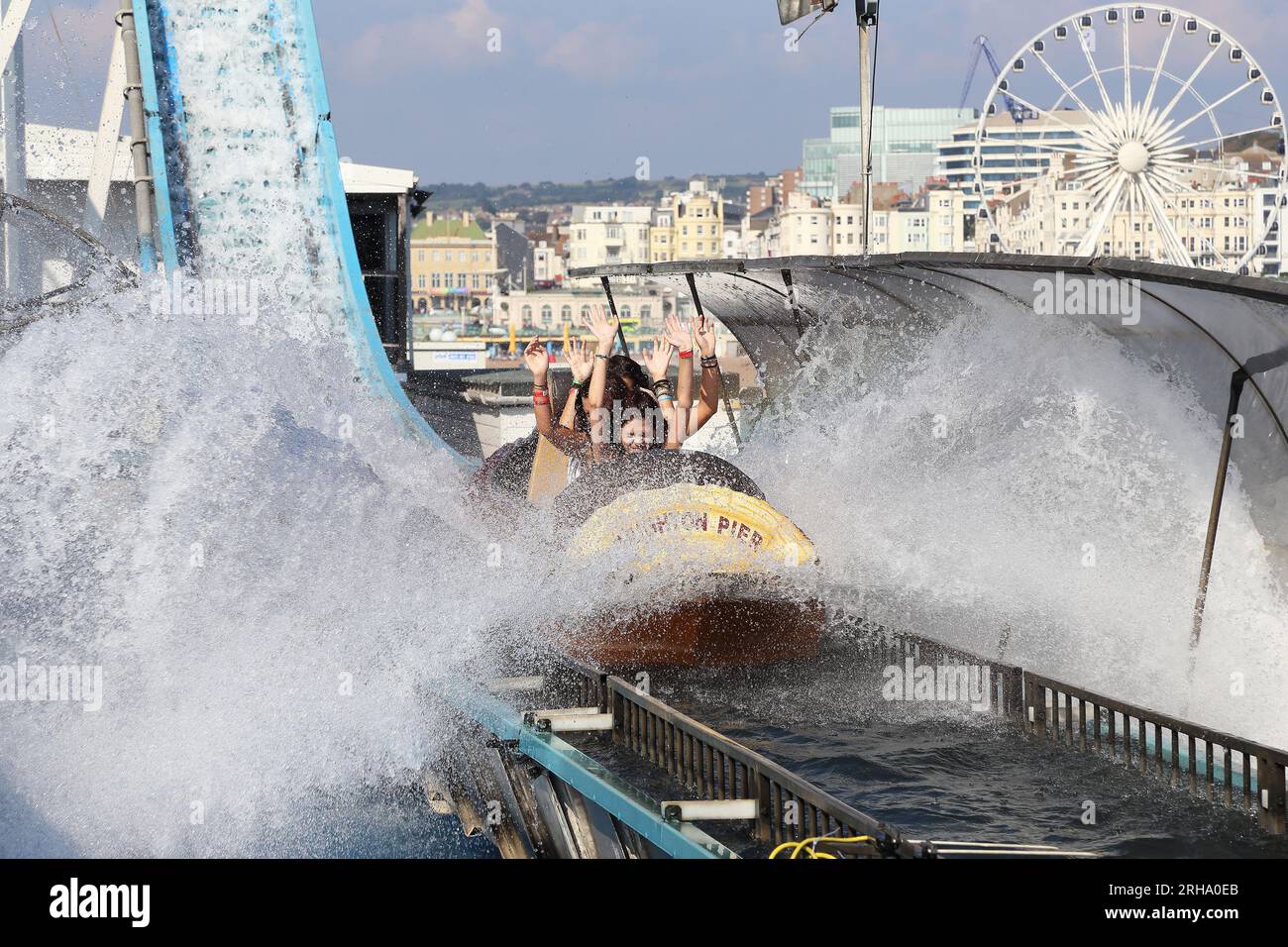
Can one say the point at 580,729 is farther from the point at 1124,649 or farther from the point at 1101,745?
the point at 1124,649

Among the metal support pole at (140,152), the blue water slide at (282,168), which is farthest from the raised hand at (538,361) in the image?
the metal support pole at (140,152)

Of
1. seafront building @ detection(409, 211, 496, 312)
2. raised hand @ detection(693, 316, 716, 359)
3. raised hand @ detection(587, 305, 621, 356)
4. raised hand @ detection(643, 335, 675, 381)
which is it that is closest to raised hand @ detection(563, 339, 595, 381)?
raised hand @ detection(587, 305, 621, 356)

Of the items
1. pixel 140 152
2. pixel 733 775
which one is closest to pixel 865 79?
pixel 733 775

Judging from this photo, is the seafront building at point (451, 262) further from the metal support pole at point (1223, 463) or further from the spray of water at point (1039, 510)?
the metal support pole at point (1223, 463)

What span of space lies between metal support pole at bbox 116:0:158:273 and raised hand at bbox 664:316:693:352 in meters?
5.62

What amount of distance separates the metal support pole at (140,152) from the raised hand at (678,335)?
5.62 metres

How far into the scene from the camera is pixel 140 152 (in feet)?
39.9

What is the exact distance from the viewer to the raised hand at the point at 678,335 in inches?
328

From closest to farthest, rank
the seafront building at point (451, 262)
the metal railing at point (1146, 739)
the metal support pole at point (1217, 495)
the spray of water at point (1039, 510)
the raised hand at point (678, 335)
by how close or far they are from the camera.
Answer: the metal railing at point (1146, 739)
the metal support pole at point (1217, 495)
the spray of water at point (1039, 510)
the raised hand at point (678, 335)
the seafront building at point (451, 262)

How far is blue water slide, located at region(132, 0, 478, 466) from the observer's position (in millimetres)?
12156

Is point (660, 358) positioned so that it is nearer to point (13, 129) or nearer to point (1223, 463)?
point (1223, 463)

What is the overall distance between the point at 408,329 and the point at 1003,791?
16.4m

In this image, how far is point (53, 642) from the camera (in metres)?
7.13
